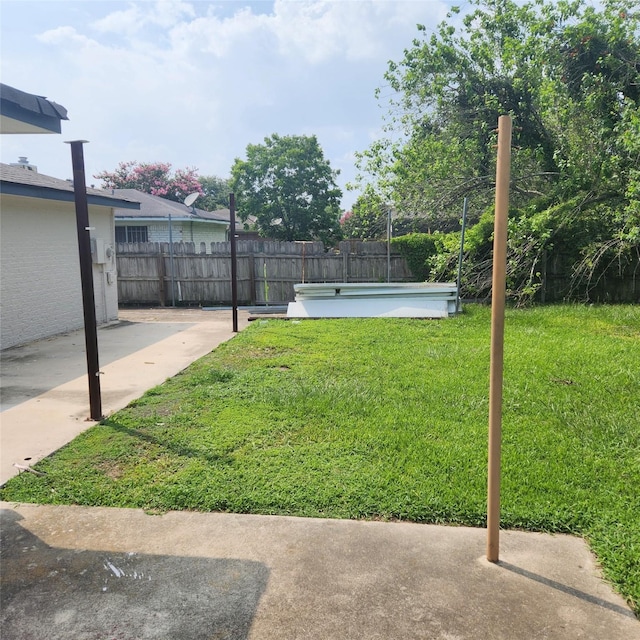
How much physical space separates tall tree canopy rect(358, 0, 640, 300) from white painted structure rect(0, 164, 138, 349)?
730cm

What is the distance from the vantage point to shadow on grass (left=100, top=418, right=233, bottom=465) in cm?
384

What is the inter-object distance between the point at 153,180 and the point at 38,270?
29858 mm

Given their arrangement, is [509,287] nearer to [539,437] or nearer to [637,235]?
[637,235]

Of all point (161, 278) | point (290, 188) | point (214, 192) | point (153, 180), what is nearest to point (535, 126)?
point (161, 278)

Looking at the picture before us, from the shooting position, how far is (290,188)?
2864 cm

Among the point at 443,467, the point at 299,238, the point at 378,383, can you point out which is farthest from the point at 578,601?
the point at 299,238

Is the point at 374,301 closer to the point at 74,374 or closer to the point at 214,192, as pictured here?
the point at 74,374

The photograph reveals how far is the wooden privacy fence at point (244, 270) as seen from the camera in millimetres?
14609

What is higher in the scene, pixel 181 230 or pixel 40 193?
pixel 181 230

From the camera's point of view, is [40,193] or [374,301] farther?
[374,301]

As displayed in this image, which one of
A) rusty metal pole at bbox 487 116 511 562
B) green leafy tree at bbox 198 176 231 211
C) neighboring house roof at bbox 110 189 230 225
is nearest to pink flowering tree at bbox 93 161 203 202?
green leafy tree at bbox 198 176 231 211

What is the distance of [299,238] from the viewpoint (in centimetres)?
2883

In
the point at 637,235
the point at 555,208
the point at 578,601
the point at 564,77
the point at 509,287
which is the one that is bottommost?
the point at 578,601

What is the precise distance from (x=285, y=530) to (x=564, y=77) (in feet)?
42.7
